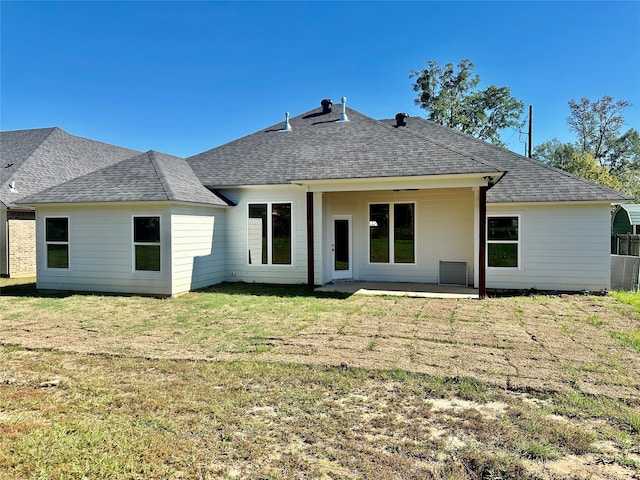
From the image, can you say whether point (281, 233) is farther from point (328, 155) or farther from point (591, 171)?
point (591, 171)

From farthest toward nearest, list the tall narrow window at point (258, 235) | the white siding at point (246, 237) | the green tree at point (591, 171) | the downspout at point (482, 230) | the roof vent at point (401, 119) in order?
the green tree at point (591, 171) → the roof vent at point (401, 119) → the tall narrow window at point (258, 235) → the white siding at point (246, 237) → the downspout at point (482, 230)

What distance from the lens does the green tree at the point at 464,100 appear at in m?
30.8

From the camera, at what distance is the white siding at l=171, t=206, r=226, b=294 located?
10.9 m

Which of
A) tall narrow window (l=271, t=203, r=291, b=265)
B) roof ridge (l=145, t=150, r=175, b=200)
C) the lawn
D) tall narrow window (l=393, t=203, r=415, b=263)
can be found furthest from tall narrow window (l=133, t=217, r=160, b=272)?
tall narrow window (l=393, t=203, r=415, b=263)

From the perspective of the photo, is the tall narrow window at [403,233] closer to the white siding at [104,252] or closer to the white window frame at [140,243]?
the white siding at [104,252]

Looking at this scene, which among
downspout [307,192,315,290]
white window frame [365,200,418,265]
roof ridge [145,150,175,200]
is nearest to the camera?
roof ridge [145,150,175,200]

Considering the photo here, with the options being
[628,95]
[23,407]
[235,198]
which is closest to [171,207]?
[235,198]

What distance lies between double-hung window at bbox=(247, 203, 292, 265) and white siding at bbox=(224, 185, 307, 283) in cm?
14

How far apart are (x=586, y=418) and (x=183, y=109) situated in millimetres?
23875

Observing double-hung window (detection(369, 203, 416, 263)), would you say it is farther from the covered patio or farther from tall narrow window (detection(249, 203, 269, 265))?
tall narrow window (detection(249, 203, 269, 265))

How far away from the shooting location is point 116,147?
→ 22875 mm

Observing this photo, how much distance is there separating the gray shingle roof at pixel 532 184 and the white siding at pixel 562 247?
0.29 metres

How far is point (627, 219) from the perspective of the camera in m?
19.8

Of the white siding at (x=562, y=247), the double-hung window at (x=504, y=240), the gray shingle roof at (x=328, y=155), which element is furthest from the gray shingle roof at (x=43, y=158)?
the white siding at (x=562, y=247)
